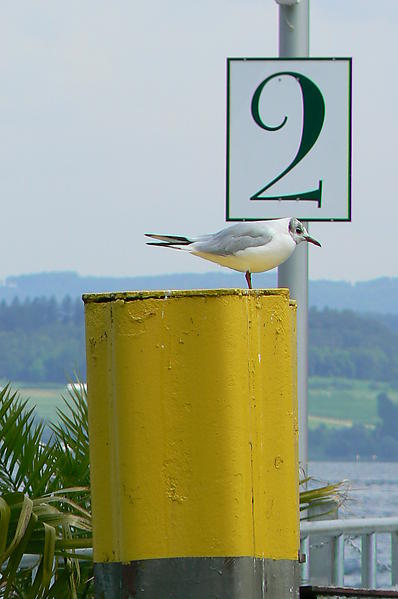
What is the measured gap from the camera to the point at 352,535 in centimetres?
781

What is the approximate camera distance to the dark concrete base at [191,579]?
3268 mm

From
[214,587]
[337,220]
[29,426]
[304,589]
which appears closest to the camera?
[214,587]

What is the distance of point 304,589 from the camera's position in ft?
11.5

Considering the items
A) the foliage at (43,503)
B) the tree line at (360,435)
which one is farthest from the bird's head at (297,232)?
the tree line at (360,435)

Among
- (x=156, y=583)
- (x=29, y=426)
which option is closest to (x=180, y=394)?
(x=156, y=583)

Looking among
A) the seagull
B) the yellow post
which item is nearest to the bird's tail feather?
the seagull

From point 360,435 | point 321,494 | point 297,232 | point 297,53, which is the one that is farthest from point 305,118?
point 360,435

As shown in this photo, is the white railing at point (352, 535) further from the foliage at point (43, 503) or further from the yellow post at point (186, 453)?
the yellow post at point (186, 453)

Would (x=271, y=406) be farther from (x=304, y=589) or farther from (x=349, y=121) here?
(x=349, y=121)

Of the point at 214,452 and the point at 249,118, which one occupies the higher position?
the point at 249,118

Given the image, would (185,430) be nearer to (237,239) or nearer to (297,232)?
(237,239)

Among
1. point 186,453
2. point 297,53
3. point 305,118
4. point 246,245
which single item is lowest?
point 186,453

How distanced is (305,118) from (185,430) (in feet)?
15.8

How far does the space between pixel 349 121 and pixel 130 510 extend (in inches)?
192
